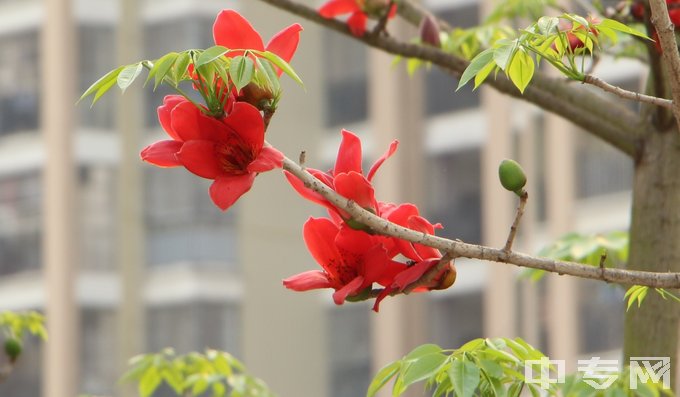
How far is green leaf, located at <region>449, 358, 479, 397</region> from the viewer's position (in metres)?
0.90

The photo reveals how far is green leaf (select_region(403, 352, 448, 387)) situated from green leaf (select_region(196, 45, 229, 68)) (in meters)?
0.29

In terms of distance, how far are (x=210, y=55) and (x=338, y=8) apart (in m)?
0.67

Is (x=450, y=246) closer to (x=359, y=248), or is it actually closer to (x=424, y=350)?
(x=359, y=248)

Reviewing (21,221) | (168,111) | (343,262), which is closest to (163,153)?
(168,111)

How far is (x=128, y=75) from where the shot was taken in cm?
82

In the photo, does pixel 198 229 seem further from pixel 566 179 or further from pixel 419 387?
pixel 566 179

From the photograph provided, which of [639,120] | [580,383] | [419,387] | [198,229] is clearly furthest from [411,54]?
[198,229]

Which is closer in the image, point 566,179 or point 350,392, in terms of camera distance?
point 566,179

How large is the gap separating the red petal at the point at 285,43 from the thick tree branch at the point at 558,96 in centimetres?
54

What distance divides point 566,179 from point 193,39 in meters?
2.64

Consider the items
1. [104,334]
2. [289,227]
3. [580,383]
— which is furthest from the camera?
[289,227]

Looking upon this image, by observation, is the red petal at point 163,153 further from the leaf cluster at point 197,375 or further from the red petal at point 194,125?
the leaf cluster at point 197,375

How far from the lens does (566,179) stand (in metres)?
8.52

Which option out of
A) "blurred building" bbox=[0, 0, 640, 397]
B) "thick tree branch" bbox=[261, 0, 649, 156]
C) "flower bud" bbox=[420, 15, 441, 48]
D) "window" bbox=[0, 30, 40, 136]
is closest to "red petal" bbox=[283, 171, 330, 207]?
"thick tree branch" bbox=[261, 0, 649, 156]
